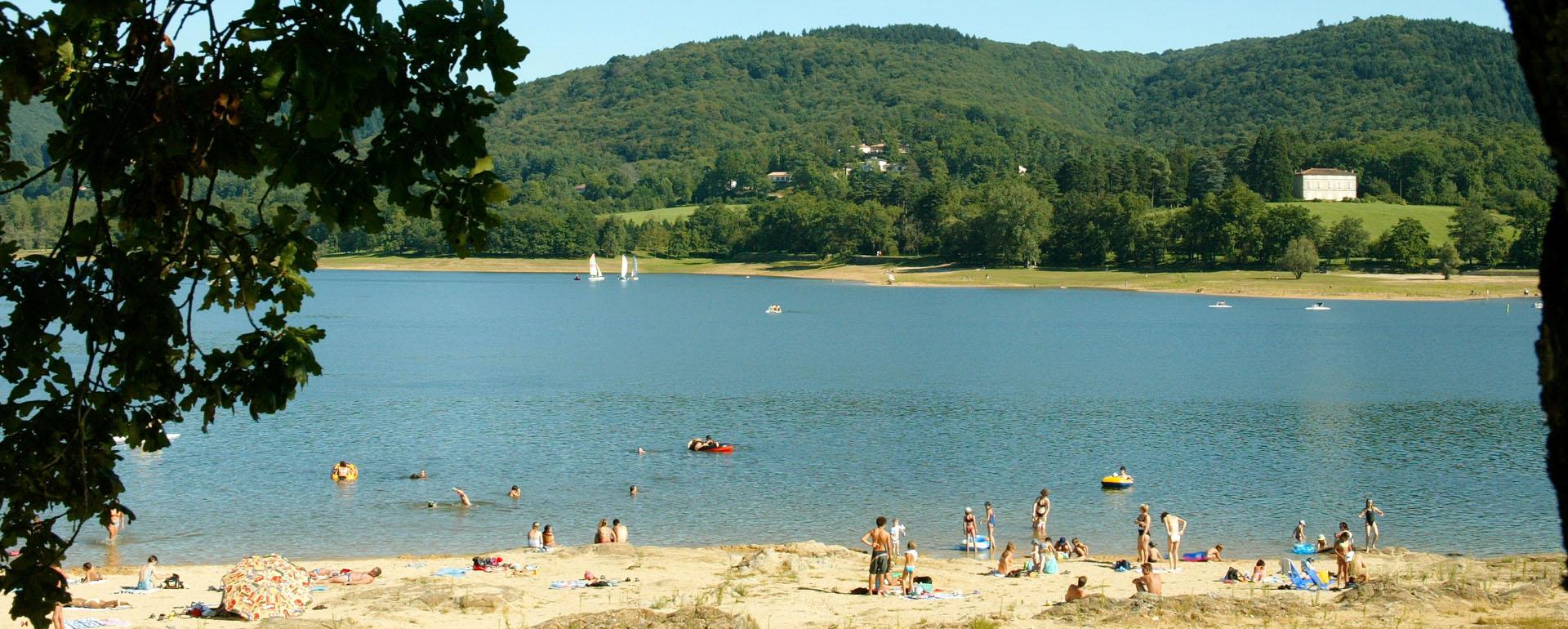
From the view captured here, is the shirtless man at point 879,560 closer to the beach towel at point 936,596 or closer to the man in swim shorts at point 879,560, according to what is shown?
the man in swim shorts at point 879,560

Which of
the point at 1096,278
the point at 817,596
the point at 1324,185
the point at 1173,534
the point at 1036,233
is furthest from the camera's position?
the point at 1324,185

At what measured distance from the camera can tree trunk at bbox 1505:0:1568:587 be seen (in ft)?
10.9

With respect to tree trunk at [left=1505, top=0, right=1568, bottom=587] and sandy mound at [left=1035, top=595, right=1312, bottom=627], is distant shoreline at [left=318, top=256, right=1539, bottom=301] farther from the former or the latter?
tree trunk at [left=1505, top=0, right=1568, bottom=587]

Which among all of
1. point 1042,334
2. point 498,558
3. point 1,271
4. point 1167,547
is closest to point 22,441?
point 1,271

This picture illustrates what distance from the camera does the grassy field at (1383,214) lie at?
146m

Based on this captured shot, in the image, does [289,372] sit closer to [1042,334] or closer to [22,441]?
[22,441]

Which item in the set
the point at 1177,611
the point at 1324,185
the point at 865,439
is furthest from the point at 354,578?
the point at 1324,185

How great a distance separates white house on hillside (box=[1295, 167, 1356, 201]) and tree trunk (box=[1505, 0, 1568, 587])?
18954 centimetres

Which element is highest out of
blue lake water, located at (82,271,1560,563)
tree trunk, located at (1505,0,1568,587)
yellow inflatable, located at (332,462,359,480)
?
tree trunk, located at (1505,0,1568,587)

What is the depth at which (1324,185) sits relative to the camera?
183125mm

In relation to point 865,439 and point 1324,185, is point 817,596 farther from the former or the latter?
point 1324,185

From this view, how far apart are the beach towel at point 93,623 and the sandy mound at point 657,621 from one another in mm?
6564

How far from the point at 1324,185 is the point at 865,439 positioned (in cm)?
15390

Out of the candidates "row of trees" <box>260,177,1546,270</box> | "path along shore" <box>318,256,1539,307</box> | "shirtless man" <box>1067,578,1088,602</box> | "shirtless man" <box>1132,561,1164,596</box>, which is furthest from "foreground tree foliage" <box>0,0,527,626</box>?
"row of trees" <box>260,177,1546,270</box>
